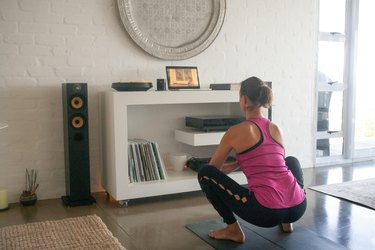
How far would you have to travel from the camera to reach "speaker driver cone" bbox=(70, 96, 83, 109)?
2.89 metres

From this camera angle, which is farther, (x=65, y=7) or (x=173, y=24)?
(x=173, y=24)

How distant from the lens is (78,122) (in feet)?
9.59

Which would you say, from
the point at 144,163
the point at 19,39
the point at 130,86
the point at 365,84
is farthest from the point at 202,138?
the point at 365,84

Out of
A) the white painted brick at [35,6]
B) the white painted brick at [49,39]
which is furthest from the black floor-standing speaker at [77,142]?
the white painted brick at [35,6]

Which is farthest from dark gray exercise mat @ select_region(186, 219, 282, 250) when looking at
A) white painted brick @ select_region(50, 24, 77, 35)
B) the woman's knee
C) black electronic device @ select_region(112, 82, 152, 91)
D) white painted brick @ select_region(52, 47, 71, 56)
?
white painted brick @ select_region(50, 24, 77, 35)

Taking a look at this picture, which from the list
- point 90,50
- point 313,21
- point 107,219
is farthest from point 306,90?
point 107,219

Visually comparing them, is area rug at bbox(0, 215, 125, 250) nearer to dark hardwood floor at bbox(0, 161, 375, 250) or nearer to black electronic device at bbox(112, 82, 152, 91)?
dark hardwood floor at bbox(0, 161, 375, 250)

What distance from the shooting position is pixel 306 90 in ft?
13.9

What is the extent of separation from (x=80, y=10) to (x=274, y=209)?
2117mm

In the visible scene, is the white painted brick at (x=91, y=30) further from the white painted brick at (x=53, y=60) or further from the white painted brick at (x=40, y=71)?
the white painted brick at (x=40, y=71)

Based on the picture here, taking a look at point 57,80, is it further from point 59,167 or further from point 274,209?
point 274,209

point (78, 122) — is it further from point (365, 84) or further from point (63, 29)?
point (365, 84)

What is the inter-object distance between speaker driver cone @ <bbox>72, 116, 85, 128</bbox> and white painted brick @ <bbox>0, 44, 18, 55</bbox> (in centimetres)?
66

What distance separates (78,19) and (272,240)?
2.15 meters
